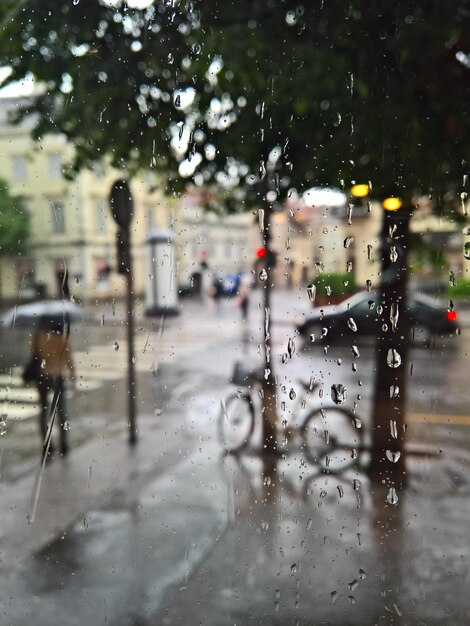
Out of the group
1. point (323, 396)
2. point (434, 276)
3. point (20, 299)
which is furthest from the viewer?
point (20, 299)

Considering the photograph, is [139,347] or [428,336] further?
Answer: [139,347]

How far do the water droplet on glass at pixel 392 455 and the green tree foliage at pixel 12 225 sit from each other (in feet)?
3.89

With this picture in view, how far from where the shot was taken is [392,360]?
136 centimetres

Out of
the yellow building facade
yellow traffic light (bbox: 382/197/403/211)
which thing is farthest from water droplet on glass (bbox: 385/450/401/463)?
the yellow building facade

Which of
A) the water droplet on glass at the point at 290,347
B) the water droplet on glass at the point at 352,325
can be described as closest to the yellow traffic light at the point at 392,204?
the water droplet on glass at the point at 352,325

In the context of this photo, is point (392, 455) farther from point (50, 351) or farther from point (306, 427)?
point (50, 351)

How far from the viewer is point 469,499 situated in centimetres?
134

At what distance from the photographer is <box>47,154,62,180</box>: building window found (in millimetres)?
1533

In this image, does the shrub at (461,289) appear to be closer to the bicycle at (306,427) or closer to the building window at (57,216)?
the bicycle at (306,427)

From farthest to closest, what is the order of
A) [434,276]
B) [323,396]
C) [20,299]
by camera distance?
[20,299] < [323,396] < [434,276]

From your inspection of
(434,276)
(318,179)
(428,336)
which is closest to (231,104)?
(318,179)

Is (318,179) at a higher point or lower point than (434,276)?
higher

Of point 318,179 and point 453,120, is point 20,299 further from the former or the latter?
point 453,120

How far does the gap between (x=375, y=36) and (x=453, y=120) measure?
298 mm
